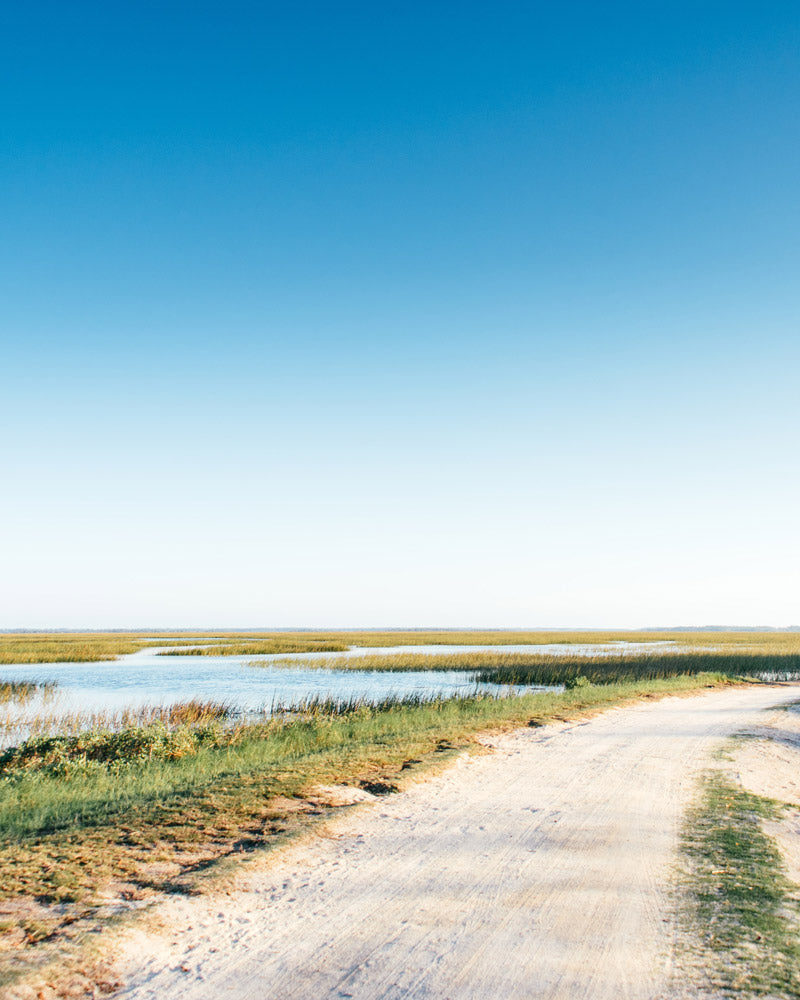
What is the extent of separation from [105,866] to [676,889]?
5.90 metres

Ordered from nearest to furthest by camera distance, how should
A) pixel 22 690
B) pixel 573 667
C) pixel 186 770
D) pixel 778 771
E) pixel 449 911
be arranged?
pixel 449 911
pixel 186 770
pixel 778 771
pixel 22 690
pixel 573 667

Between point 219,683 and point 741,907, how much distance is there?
38798 millimetres

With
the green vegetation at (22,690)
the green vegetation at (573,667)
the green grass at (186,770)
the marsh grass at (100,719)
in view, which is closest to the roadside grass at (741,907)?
the green grass at (186,770)

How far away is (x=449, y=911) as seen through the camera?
6.22 m

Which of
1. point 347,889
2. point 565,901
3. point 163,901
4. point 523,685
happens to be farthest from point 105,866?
point 523,685

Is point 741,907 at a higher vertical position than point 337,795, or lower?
higher

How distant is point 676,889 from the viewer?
268 inches

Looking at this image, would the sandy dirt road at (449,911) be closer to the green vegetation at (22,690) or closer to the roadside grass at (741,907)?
the roadside grass at (741,907)

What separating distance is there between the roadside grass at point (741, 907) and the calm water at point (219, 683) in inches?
810

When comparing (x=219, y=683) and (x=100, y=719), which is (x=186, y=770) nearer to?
(x=100, y=719)

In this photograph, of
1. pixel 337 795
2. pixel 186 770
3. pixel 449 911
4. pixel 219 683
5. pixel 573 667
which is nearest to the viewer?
pixel 449 911

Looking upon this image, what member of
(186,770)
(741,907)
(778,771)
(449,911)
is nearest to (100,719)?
(186,770)

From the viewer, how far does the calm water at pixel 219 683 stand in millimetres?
33316

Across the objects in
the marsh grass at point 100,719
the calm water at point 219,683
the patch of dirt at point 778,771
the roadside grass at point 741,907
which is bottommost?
the calm water at point 219,683
